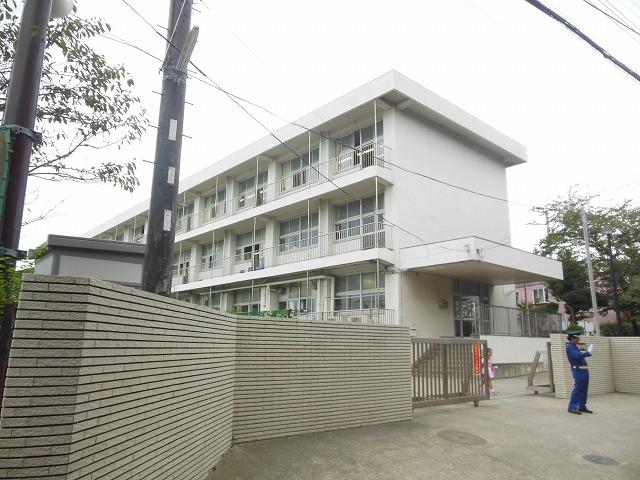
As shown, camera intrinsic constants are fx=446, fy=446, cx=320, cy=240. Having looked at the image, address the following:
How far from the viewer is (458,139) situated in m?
22.5

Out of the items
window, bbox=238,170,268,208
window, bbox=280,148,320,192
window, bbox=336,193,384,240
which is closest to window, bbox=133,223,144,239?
window, bbox=238,170,268,208

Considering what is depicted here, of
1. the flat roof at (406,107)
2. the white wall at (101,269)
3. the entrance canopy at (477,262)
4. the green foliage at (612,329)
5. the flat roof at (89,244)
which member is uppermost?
the flat roof at (406,107)

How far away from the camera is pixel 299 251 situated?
2262cm

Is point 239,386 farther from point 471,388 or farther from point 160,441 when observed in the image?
point 471,388

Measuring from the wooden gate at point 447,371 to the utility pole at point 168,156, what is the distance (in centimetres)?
557

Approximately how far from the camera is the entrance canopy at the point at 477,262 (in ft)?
54.5

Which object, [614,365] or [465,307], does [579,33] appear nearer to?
[614,365]

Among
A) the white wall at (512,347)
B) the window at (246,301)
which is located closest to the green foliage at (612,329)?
the white wall at (512,347)

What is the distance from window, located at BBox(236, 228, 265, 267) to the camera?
26203mm

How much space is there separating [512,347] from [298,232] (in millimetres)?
11554

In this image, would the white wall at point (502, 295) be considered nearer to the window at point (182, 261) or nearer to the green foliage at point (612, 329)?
the green foliage at point (612, 329)

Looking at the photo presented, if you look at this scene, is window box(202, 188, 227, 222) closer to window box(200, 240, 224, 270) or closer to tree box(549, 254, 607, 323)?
window box(200, 240, 224, 270)

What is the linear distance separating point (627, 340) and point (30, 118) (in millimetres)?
15598

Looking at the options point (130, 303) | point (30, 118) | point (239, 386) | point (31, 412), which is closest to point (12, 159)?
point (30, 118)
